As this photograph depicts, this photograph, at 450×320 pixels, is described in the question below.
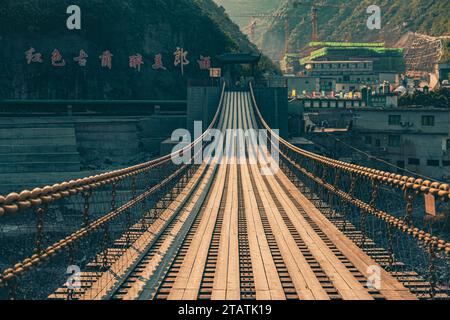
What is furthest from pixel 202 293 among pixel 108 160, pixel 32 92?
pixel 32 92

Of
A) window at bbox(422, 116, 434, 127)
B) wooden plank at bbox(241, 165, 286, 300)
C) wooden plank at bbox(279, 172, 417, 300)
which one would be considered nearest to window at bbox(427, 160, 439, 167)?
window at bbox(422, 116, 434, 127)

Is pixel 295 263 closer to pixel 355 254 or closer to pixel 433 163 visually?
pixel 355 254

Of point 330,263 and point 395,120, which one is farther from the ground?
point 395,120

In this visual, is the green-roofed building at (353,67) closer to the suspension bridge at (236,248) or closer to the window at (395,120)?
the window at (395,120)

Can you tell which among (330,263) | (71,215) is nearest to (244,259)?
(330,263)

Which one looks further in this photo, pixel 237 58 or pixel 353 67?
pixel 353 67

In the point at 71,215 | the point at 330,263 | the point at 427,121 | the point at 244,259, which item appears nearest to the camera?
the point at 330,263

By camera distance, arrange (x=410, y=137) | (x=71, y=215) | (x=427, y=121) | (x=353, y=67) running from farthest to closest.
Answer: (x=353, y=67) < (x=410, y=137) < (x=427, y=121) < (x=71, y=215)
